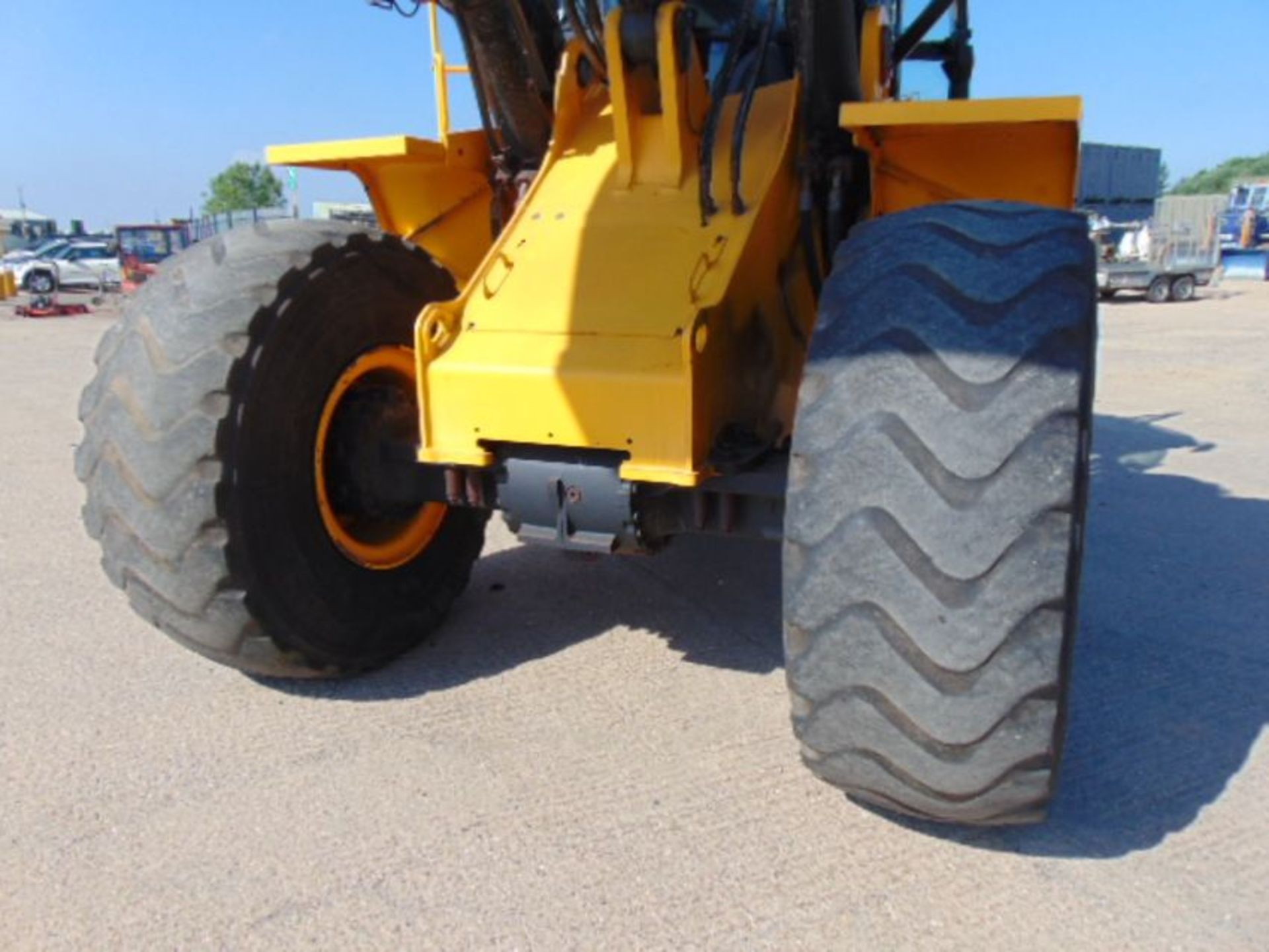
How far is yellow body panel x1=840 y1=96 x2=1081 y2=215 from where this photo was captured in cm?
297

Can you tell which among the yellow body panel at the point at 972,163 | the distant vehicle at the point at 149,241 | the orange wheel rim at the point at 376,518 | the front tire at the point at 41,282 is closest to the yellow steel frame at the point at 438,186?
the orange wheel rim at the point at 376,518

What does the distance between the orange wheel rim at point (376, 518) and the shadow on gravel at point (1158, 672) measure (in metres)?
1.85

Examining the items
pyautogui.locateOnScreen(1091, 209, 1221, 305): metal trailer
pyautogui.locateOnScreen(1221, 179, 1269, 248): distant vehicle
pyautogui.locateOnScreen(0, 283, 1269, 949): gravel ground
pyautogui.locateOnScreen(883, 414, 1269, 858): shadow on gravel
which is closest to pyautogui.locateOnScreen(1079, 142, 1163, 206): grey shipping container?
pyautogui.locateOnScreen(1221, 179, 1269, 248): distant vehicle

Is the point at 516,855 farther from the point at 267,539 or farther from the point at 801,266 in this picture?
the point at 801,266

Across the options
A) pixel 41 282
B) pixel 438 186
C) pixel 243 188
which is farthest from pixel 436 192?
pixel 243 188

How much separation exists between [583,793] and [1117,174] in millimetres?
41171

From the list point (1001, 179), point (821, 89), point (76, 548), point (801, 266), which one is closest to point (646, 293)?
point (801, 266)

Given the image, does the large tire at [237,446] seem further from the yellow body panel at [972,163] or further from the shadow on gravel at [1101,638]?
the yellow body panel at [972,163]

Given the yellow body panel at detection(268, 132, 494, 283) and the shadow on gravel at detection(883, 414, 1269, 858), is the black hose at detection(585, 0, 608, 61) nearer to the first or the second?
the yellow body panel at detection(268, 132, 494, 283)

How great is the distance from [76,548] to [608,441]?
336 cm

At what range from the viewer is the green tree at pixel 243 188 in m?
74.7

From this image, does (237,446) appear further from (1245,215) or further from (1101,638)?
(1245,215)

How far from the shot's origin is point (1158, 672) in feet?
11.3

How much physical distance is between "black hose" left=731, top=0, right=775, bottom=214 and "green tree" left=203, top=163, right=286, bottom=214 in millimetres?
76629
